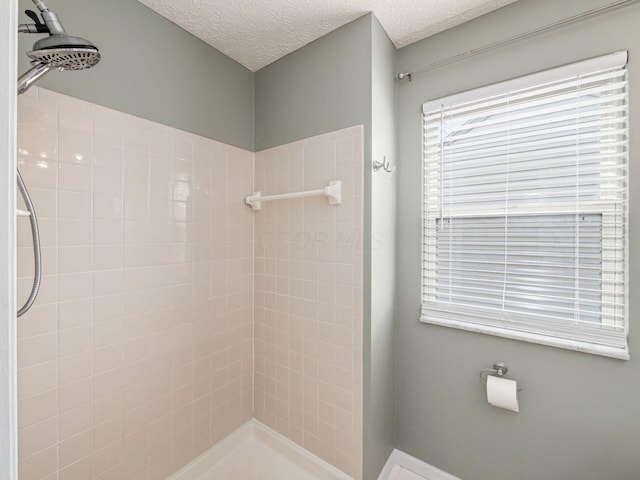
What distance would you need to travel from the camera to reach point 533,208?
48.6 inches

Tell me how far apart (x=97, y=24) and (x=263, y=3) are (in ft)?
2.22

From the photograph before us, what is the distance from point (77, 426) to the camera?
1097 millimetres

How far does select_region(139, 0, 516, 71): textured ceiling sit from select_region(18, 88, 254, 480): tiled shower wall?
1.76ft

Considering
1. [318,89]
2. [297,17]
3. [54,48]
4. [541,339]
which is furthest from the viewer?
[318,89]

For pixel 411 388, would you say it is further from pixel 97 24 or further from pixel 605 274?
pixel 97 24

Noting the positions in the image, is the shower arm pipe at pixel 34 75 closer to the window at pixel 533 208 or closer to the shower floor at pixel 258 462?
the window at pixel 533 208

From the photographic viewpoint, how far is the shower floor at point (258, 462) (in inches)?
58.3

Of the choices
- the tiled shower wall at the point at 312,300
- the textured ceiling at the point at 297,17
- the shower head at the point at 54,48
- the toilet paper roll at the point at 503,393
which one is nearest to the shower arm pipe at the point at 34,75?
the shower head at the point at 54,48

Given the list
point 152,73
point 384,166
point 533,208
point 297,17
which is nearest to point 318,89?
point 297,17

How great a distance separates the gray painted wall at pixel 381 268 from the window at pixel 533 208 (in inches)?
7.4

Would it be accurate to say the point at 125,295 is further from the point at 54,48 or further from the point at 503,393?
the point at 503,393

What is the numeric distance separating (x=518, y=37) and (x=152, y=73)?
1.64 meters

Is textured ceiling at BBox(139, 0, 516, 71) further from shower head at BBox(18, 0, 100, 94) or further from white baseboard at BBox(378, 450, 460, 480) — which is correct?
white baseboard at BBox(378, 450, 460, 480)

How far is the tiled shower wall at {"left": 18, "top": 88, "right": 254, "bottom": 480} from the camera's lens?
101cm
